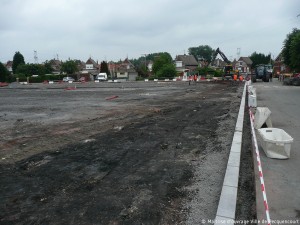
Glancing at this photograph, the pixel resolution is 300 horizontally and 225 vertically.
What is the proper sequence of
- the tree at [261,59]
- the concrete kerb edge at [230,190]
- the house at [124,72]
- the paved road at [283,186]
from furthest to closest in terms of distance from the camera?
the tree at [261,59] → the house at [124,72] → the paved road at [283,186] → the concrete kerb edge at [230,190]

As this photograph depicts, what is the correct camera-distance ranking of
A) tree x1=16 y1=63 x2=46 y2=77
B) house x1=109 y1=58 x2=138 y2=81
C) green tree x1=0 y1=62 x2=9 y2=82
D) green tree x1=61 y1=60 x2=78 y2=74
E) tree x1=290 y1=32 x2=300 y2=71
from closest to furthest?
tree x1=290 y1=32 x2=300 y2=71, green tree x1=0 y1=62 x2=9 y2=82, tree x1=16 y1=63 x2=46 y2=77, green tree x1=61 y1=60 x2=78 y2=74, house x1=109 y1=58 x2=138 y2=81

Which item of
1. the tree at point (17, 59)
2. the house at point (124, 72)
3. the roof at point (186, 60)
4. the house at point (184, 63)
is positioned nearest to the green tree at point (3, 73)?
the tree at point (17, 59)

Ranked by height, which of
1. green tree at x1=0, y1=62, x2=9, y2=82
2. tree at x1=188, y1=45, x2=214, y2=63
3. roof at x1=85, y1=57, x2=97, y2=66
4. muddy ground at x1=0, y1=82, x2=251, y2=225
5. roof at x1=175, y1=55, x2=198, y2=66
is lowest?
muddy ground at x1=0, y1=82, x2=251, y2=225

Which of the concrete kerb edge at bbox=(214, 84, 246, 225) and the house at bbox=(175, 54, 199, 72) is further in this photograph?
the house at bbox=(175, 54, 199, 72)

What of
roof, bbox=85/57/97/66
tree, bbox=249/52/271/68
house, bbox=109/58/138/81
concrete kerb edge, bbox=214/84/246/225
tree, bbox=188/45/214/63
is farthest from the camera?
tree, bbox=188/45/214/63

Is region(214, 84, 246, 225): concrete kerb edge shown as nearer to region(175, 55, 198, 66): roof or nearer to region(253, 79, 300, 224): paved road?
region(253, 79, 300, 224): paved road

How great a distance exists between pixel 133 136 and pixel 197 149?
7.92 ft

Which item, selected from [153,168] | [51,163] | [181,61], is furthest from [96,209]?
[181,61]

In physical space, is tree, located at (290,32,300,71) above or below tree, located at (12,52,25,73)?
below

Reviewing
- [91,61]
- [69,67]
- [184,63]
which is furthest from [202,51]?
[69,67]

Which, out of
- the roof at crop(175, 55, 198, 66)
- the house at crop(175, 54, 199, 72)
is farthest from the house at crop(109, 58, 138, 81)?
the roof at crop(175, 55, 198, 66)

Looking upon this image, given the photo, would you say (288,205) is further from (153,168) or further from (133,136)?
(133,136)

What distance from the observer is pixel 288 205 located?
4.38 metres

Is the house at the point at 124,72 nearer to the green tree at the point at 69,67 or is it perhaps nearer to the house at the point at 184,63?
the green tree at the point at 69,67
